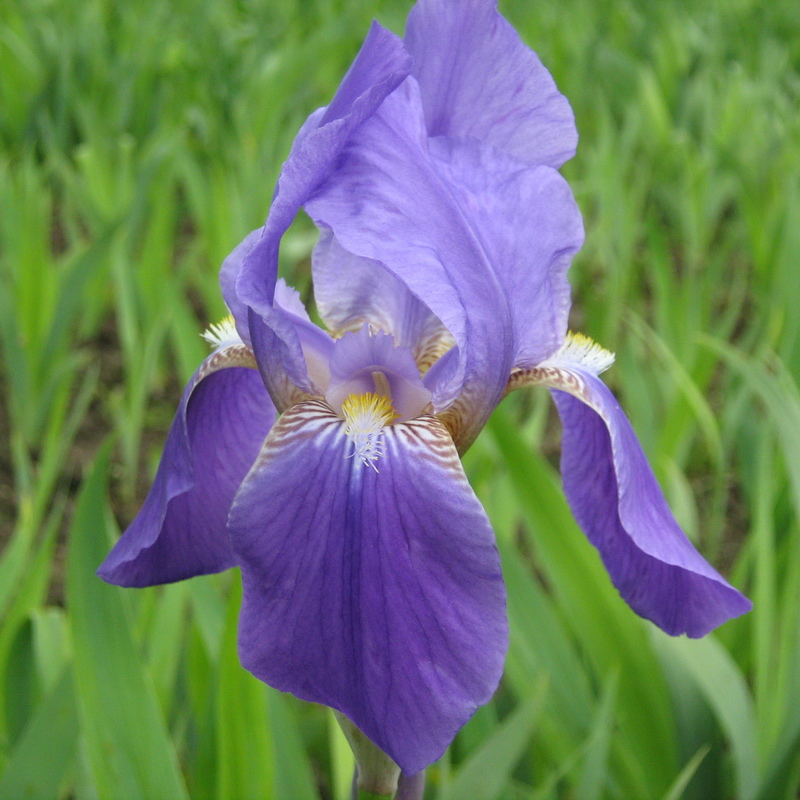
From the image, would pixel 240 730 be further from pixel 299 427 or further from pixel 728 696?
pixel 728 696

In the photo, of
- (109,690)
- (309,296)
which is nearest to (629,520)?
(109,690)

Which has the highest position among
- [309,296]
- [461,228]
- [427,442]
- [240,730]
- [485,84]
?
[309,296]

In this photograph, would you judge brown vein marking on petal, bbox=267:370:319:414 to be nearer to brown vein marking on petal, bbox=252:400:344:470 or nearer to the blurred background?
brown vein marking on petal, bbox=252:400:344:470

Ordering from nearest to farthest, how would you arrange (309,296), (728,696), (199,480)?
1. (199,480)
2. (728,696)
3. (309,296)

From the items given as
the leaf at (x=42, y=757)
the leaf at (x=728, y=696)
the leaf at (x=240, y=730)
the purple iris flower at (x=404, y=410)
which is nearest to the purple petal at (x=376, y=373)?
the purple iris flower at (x=404, y=410)

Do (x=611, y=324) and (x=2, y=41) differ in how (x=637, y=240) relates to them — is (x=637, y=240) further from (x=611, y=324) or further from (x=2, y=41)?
(x=2, y=41)

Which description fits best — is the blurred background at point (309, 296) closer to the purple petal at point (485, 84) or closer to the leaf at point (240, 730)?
the leaf at point (240, 730)
